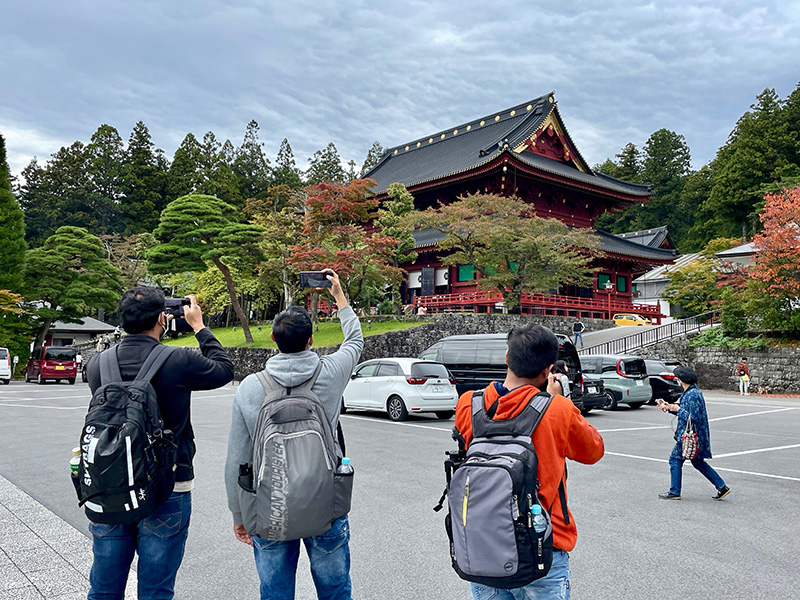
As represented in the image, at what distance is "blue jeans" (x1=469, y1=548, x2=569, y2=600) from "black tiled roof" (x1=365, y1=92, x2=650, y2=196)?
101ft

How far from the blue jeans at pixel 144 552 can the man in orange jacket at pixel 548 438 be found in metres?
1.38

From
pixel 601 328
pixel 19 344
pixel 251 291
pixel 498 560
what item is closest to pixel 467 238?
pixel 601 328

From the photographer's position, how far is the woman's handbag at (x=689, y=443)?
6.59m

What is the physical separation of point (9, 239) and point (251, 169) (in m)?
37.8

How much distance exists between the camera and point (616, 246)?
3741cm

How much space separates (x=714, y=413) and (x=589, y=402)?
3.57m

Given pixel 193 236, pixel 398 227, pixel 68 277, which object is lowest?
pixel 68 277

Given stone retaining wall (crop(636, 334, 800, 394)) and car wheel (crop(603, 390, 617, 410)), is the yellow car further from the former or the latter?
car wheel (crop(603, 390, 617, 410))

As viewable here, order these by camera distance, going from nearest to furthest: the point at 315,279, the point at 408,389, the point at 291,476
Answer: the point at 291,476
the point at 315,279
the point at 408,389

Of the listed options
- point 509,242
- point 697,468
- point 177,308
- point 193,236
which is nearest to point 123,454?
point 177,308

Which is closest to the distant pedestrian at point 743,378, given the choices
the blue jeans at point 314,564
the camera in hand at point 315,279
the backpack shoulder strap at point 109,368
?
the camera in hand at point 315,279

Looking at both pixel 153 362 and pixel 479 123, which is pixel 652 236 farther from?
pixel 153 362

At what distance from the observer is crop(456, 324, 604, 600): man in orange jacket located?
8.07ft

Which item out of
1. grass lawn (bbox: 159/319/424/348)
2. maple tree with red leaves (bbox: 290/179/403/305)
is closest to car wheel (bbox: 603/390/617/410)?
grass lawn (bbox: 159/319/424/348)
